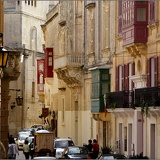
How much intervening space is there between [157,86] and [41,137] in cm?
1247

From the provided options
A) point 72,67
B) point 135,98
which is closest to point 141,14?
point 135,98

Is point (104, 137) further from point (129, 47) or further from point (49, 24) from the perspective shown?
point (49, 24)

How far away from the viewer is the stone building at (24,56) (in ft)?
289

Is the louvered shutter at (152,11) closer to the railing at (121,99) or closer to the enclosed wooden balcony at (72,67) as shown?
the railing at (121,99)

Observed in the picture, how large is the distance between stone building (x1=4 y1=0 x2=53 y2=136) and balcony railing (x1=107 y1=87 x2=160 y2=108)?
153 feet

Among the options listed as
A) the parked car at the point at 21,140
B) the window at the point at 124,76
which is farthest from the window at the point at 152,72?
the parked car at the point at 21,140

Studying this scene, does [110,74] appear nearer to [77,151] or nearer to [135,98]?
[135,98]

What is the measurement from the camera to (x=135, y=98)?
36812mm

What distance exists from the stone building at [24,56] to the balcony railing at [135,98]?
46.6 metres

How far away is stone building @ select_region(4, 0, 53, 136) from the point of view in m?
88.1

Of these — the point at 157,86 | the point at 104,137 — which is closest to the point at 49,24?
the point at 104,137

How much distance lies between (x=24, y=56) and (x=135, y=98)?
5358cm

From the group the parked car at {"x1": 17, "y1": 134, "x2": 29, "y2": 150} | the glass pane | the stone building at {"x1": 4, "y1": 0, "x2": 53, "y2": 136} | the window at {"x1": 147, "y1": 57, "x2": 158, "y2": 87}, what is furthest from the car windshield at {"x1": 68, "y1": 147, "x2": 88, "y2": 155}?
the stone building at {"x1": 4, "y1": 0, "x2": 53, "y2": 136}

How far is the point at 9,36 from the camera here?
90.2 metres
